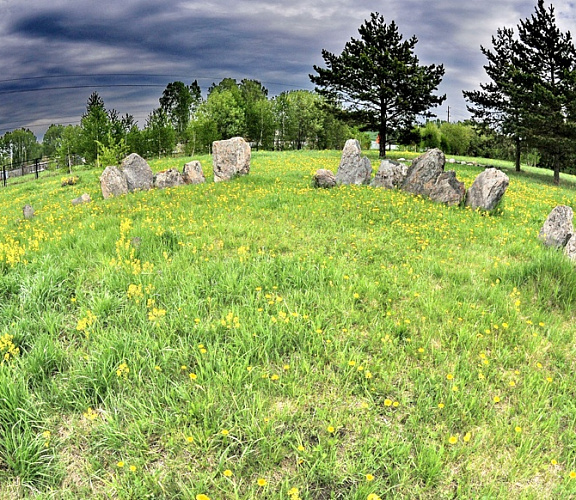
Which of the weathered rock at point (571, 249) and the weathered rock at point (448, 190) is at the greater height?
the weathered rock at point (448, 190)

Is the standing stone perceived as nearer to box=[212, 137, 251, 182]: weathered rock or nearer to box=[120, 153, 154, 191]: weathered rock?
box=[120, 153, 154, 191]: weathered rock

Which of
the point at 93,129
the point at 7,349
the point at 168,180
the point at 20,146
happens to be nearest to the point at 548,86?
the point at 168,180

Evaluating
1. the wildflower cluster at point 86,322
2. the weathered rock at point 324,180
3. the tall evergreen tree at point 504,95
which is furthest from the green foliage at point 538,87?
the wildflower cluster at point 86,322

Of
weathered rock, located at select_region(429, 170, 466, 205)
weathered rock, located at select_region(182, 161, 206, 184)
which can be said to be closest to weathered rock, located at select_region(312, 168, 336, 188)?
weathered rock, located at select_region(429, 170, 466, 205)

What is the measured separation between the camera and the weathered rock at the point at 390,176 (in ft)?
46.9

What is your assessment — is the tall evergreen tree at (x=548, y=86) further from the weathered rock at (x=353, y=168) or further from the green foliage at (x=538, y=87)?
the weathered rock at (x=353, y=168)

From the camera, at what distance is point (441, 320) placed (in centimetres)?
488

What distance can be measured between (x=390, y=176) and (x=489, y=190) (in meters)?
4.01

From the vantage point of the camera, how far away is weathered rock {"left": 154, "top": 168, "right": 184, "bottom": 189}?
1612 centimetres

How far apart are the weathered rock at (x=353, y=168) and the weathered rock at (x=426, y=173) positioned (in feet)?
6.88

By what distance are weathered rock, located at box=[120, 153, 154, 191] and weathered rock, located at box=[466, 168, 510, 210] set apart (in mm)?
13010

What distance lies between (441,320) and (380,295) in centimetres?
90

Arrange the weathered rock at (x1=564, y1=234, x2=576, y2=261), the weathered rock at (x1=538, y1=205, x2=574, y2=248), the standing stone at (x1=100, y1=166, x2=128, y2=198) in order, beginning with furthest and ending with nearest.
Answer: the standing stone at (x1=100, y1=166, x2=128, y2=198) < the weathered rock at (x1=538, y1=205, x2=574, y2=248) < the weathered rock at (x1=564, y1=234, x2=576, y2=261)

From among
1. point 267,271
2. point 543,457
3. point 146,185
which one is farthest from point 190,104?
point 543,457
